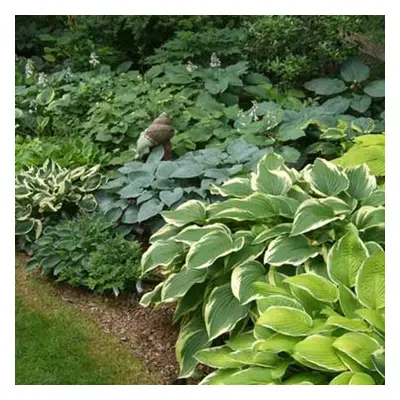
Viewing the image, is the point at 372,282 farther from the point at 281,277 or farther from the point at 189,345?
the point at 189,345

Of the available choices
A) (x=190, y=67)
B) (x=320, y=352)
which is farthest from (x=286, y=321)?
(x=190, y=67)

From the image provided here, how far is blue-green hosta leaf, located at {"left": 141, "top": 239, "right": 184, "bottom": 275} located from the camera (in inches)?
112

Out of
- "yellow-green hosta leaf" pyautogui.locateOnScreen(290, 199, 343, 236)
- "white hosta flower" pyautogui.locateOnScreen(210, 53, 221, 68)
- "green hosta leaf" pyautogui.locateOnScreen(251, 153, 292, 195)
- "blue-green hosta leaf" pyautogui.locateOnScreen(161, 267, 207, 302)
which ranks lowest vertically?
"blue-green hosta leaf" pyautogui.locateOnScreen(161, 267, 207, 302)

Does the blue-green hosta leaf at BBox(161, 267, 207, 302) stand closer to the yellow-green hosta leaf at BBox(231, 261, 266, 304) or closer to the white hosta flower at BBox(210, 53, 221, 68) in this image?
the yellow-green hosta leaf at BBox(231, 261, 266, 304)

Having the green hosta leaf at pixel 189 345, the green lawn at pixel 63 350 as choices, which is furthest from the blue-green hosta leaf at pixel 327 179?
the green lawn at pixel 63 350

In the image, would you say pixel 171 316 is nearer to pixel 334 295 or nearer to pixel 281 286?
pixel 281 286

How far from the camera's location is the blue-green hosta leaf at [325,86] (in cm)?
474

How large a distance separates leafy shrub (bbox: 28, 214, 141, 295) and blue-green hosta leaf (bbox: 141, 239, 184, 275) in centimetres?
29

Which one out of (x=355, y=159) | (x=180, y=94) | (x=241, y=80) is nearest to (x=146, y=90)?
(x=180, y=94)

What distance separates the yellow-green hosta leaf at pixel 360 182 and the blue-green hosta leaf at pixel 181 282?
0.70m

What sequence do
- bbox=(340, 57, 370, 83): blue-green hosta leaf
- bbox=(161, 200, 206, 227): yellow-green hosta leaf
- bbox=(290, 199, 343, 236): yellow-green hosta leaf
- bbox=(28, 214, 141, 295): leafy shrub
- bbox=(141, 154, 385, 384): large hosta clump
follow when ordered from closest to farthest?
bbox=(141, 154, 385, 384): large hosta clump → bbox=(290, 199, 343, 236): yellow-green hosta leaf → bbox=(161, 200, 206, 227): yellow-green hosta leaf → bbox=(28, 214, 141, 295): leafy shrub → bbox=(340, 57, 370, 83): blue-green hosta leaf

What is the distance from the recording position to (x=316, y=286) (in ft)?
8.04

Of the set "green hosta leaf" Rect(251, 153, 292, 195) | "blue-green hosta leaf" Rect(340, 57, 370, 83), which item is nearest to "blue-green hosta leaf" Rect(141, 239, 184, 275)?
"green hosta leaf" Rect(251, 153, 292, 195)

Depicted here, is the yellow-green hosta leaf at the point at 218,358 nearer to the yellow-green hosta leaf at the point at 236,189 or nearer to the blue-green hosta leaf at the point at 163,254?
the blue-green hosta leaf at the point at 163,254
